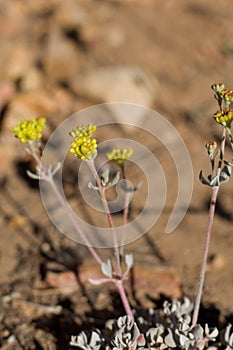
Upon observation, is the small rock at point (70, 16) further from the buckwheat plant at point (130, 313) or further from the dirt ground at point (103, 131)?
the buckwheat plant at point (130, 313)

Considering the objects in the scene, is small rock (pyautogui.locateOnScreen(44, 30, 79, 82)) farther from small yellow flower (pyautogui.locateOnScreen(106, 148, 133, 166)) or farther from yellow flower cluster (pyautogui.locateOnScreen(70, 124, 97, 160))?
yellow flower cluster (pyautogui.locateOnScreen(70, 124, 97, 160))

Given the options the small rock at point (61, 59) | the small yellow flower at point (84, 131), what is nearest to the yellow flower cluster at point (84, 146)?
the small yellow flower at point (84, 131)

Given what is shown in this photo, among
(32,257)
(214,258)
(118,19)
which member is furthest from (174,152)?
(118,19)

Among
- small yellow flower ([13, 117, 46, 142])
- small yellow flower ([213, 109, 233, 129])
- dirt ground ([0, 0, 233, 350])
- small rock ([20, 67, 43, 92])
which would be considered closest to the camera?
small yellow flower ([213, 109, 233, 129])

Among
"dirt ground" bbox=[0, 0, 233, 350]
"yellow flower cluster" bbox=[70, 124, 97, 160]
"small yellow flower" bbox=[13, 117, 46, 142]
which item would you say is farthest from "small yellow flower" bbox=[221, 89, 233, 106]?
"dirt ground" bbox=[0, 0, 233, 350]

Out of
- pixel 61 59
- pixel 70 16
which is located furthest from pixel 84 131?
pixel 70 16

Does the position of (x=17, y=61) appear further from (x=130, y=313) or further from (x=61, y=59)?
(x=130, y=313)
